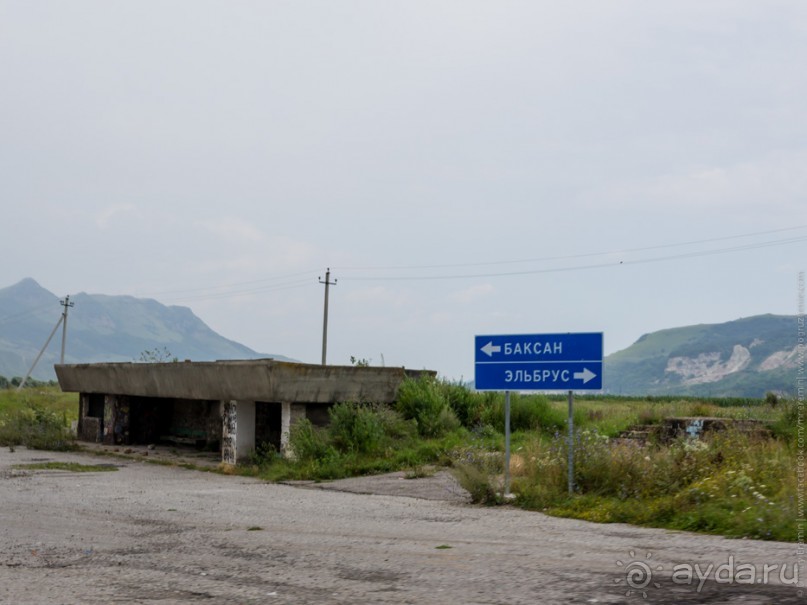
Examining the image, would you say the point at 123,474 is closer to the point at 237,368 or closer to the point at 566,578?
the point at 237,368

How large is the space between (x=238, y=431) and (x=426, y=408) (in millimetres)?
4763

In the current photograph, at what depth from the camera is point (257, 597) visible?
7473mm

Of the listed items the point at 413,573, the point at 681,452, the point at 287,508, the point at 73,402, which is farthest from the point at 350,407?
the point at 73,402

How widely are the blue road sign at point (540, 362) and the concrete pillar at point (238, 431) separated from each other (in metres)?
9.15

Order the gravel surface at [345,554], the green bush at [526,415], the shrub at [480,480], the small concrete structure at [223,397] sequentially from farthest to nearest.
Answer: the green bush at [526,415] → the small concrete structure at [223,397] → the shrub at [480,480] → the gravel surface at [345,554]

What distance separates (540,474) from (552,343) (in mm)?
2269

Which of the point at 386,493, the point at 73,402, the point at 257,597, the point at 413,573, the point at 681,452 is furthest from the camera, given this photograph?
the point at 73,402

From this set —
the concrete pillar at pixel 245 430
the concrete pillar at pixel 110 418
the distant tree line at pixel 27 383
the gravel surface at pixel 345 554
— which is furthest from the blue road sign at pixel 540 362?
the distant tree line at pixel 27 383

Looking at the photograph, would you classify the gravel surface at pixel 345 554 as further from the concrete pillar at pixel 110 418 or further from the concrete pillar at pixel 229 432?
the concrete pillar at pixel 110 418

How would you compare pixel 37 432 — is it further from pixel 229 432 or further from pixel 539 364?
pixel 539 364

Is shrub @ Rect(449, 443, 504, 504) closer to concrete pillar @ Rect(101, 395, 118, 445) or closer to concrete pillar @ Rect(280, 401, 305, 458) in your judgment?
concrete pillar @ Rect(280, 401, 305, 458)

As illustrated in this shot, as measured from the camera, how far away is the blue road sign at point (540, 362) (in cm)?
1364

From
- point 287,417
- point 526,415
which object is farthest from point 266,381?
point 526,415

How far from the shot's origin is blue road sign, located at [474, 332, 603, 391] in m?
13.6
